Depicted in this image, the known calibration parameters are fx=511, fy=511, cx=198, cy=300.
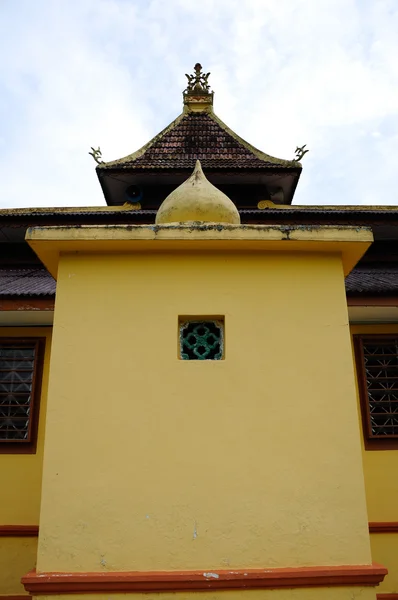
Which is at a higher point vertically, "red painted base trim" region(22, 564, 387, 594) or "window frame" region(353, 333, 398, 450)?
"window frame" region(353, 333, 398, 450)

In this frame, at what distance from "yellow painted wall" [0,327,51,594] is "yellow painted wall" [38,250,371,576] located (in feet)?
8.54

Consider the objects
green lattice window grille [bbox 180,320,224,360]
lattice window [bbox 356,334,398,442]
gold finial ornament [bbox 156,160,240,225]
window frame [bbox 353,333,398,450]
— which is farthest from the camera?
lattice window [bbox 356,334,398,442]

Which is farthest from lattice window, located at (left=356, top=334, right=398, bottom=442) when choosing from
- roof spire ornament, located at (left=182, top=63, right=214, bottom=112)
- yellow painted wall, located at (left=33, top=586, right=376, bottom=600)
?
roof spire ornament, located at (left=182, top=63, right=214, bottom=112)

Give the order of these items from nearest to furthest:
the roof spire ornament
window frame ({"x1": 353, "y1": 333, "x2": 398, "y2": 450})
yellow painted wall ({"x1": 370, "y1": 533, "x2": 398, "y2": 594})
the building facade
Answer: the building facade < yellow painted wall ({"x1": 370, "y1": 533, "x2": 398, "y2": 594}) < window frame ({"x1": 353, "y1": 333, "x2": 398, "y2": 450}) < the roof spire ornament

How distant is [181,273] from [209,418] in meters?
1.00

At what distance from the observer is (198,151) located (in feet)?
29.6

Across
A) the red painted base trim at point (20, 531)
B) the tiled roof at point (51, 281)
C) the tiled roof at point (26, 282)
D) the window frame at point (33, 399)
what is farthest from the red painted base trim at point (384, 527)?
the tiled roof at point (26, 282)

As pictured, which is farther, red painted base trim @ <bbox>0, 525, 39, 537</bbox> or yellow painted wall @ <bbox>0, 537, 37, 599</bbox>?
red painted base trim @ <bbox>0, 525, 39, 537</bbox>

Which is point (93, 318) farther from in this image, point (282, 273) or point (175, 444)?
point (282, 273)

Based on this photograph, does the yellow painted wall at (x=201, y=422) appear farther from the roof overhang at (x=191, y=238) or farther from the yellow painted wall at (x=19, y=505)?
the yellow painted wall at (x=19, y=505)

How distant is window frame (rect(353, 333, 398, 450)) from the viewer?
18.1 feet

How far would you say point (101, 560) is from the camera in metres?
3.00

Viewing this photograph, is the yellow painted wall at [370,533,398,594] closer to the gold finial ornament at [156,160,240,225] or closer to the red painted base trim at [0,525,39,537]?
the red painted base trim at [0,525,39,537]

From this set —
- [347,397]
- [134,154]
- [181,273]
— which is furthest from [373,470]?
[134,154]
